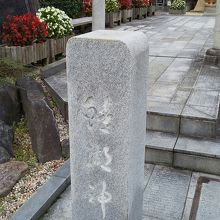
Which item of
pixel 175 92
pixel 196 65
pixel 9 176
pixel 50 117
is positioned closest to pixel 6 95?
pixel 50 117

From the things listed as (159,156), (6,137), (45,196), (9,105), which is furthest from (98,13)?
(45,196)

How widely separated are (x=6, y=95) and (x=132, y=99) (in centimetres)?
337

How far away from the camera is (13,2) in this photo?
8289 millimetres

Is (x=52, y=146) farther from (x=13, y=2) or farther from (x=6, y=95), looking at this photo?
(x=13, y=2)

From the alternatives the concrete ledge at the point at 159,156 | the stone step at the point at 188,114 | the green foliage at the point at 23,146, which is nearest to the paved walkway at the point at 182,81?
the stone step at the point at 188,114

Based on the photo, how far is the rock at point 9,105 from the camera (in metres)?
5.35

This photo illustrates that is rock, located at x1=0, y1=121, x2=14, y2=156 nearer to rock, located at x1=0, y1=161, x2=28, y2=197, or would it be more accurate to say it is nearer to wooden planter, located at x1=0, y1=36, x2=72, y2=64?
rock, located at x1=0, y1=161, x2=28, y2=197

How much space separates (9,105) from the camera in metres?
5.43

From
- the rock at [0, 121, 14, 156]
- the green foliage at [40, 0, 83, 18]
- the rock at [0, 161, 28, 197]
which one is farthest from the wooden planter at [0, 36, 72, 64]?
the green foliage at [40, 0, 83, 18]

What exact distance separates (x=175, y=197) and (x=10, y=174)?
2097mm

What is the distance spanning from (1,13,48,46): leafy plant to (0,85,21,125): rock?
1709mm

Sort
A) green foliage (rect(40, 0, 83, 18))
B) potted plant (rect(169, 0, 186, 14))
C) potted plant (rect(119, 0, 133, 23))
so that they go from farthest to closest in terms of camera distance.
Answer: potted plant (rect(169, 0, 186, 14)) < potted plant (rect(119, 0, 133, 23)) < green foliage (rect(40, 0, 83, 18))

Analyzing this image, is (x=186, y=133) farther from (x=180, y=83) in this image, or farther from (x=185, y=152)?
(x=180, y=83)

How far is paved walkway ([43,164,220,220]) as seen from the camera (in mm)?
3773
